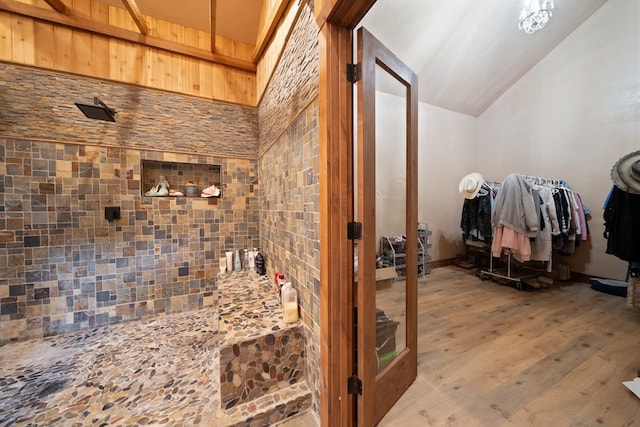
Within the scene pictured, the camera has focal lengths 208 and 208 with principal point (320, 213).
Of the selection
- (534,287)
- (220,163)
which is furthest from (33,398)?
(534,287)

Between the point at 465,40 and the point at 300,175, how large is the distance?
3.44m

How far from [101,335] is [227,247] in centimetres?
132

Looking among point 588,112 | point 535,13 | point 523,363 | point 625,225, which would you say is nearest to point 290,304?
point 523,363

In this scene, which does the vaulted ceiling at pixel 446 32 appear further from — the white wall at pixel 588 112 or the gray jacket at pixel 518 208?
the gray jacket at pixel 518 208

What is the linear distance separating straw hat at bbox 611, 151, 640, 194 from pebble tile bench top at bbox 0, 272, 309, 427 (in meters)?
2.71

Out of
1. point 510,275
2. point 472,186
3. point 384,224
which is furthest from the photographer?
point 472,186

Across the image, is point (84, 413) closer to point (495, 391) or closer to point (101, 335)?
point (101, 335)

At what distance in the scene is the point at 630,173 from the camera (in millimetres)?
1547

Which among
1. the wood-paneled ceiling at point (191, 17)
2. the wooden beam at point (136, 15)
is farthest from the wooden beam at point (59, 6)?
the wooden beam at point (136, 15)

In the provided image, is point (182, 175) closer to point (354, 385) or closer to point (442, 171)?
point (354, 385)

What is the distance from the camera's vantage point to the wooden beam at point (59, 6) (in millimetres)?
1772

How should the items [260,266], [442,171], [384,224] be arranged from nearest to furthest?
[384,224], [260,266], [442,171]

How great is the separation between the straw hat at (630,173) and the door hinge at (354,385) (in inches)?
94.4

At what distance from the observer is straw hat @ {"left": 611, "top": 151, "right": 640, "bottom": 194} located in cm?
151
